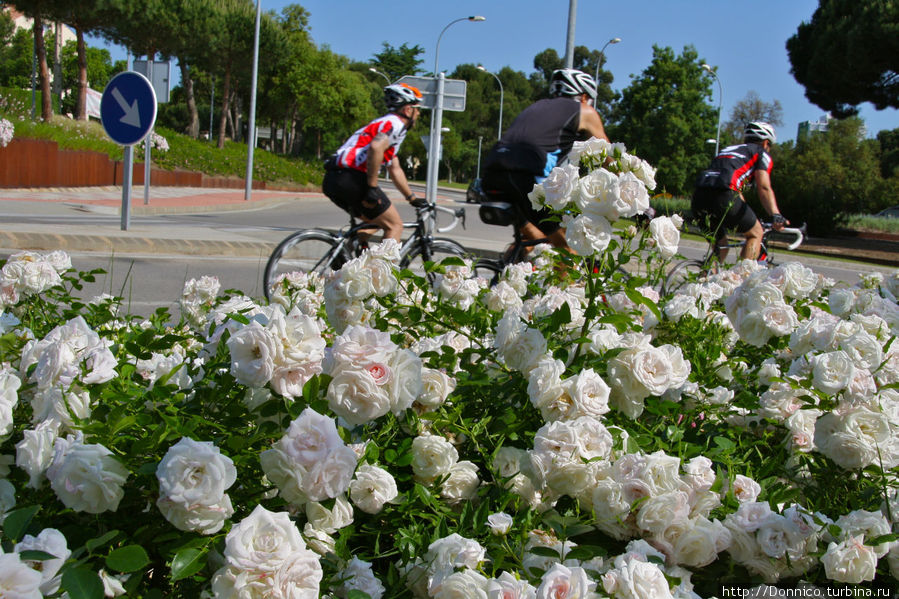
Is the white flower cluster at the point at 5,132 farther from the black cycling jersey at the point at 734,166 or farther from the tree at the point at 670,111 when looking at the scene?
the tree at the point at 670,111

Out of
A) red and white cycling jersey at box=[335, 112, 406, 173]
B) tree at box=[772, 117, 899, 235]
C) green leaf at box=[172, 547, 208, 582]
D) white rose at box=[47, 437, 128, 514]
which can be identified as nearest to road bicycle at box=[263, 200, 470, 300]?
red and white cycling jersey at box=[335, 112, 406, 173]

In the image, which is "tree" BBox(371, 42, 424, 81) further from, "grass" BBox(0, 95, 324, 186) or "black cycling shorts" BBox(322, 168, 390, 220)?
"black cycling shorts" BBox(322, 168, 390, 220)

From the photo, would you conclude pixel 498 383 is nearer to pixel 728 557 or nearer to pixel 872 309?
pixel 728 557

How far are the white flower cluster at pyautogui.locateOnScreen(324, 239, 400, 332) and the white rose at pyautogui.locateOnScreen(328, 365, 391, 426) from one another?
676 millimetres

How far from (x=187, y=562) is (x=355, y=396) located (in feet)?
1.23

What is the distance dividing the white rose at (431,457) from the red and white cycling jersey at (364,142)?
514 cm

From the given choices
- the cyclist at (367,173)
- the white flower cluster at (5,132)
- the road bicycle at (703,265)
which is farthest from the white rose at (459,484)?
the white flower cluster at (5,132)

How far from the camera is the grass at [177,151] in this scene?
2645cm

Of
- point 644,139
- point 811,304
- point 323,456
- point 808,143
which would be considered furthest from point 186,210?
point 644,139

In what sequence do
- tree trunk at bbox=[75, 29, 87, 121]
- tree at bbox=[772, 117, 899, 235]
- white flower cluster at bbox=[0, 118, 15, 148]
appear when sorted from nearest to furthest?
white flower cluster at bbox=[0, 118, 15, 148]
tree trunk at bbox=[75, 29, 87, 121]
tree at bbox=[772, 117, 899, 235]

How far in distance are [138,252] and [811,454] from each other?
9326 millimetres

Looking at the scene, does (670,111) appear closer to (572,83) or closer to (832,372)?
(572,83)

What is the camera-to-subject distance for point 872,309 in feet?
8.40

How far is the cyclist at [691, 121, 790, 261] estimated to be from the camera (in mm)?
7398
